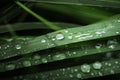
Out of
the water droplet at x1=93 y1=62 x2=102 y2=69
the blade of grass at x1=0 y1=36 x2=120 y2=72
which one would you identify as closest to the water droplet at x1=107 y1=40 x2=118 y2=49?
the blade of grass at x1=0 y1=36 x2=120 y2=72

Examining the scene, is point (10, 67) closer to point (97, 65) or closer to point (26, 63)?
point (26, 63)

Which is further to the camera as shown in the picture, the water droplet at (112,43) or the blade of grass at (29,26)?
the blade of grass at (29,26)

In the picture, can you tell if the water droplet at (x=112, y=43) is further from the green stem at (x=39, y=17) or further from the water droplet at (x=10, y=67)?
the water droplet at (x=10, y=67)

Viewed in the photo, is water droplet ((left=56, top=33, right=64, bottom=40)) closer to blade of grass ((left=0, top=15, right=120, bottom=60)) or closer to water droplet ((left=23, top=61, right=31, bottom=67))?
blade of grass ((left=0, top=15, right=120, bottom=60))

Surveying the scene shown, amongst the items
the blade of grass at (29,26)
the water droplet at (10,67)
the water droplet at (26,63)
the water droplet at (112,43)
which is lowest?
the water droplet at (10,67)

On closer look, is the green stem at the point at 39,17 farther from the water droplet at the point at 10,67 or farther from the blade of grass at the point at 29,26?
the water droplet at the point at 10,67

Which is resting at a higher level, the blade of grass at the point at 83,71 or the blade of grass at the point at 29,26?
Result: the blade of grass at the point at 29,26

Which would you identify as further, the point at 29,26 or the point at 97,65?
the point at 29,26

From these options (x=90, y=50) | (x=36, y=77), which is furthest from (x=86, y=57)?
(x=36, y=77)

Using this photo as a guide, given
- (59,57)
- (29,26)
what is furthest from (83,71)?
(29,26)

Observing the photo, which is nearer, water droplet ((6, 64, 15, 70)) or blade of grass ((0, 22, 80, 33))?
water droplet ((6, 64, 15, 70))

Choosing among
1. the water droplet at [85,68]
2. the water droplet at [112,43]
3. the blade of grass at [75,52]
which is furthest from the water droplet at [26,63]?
the water droplet at [112,43]
